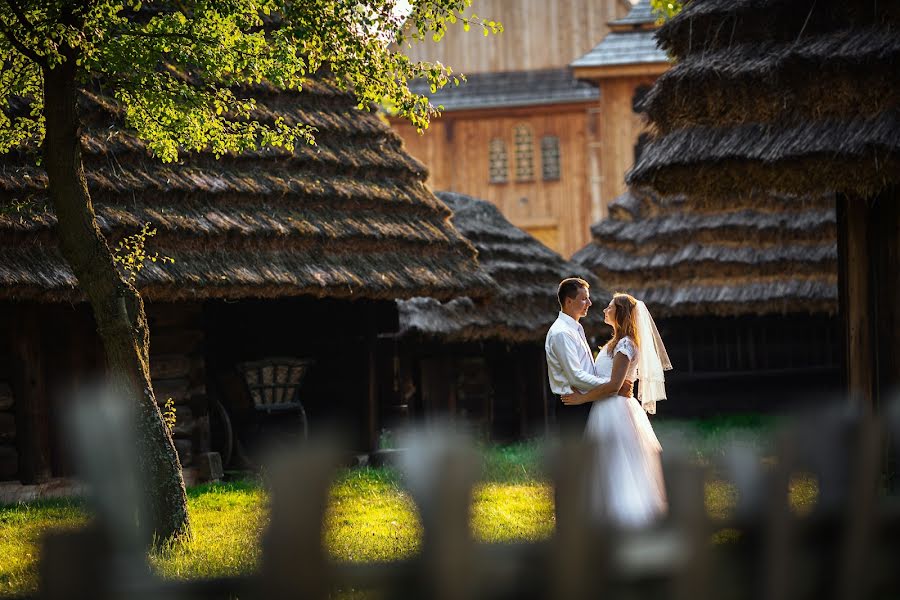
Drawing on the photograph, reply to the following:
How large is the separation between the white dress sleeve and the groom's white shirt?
20 cm

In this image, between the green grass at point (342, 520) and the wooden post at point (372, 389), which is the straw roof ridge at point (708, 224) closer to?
the wooden post at point (372, 389)

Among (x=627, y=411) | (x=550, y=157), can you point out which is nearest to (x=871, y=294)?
(x=627, y=411)

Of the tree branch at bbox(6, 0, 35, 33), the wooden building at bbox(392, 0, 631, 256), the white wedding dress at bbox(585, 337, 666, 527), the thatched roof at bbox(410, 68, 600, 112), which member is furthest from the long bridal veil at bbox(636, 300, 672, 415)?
the thatched roof at bbox(410, 68, 600, 112)

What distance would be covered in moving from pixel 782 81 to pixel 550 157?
66.7ft

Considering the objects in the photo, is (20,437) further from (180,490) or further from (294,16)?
(294,16)

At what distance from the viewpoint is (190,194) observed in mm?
12641

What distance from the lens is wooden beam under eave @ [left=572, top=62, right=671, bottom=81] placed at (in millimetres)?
27547

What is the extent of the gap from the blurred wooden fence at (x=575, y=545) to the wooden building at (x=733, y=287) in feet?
60.0

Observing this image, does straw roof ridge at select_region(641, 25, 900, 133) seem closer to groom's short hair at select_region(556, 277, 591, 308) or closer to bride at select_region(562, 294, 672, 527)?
bride at select_region(562, 294, 672, 527)

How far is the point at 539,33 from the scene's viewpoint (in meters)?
31.8

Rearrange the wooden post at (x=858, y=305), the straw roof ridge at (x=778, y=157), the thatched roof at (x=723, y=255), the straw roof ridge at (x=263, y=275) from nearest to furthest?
the straw roof ridge at (x=778, y=157) → the wooden post at (x=858, y=305) → the straw roof ridge at (x=263, y=275) → the thatched roof at (x=723, y=255)

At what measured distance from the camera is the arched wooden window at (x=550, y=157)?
30766 millimetres

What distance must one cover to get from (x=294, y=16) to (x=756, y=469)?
248 inches

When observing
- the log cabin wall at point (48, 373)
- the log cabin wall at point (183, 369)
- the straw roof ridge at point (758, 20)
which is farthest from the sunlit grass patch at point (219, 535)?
the straw roof ridge at point (758, 20)
